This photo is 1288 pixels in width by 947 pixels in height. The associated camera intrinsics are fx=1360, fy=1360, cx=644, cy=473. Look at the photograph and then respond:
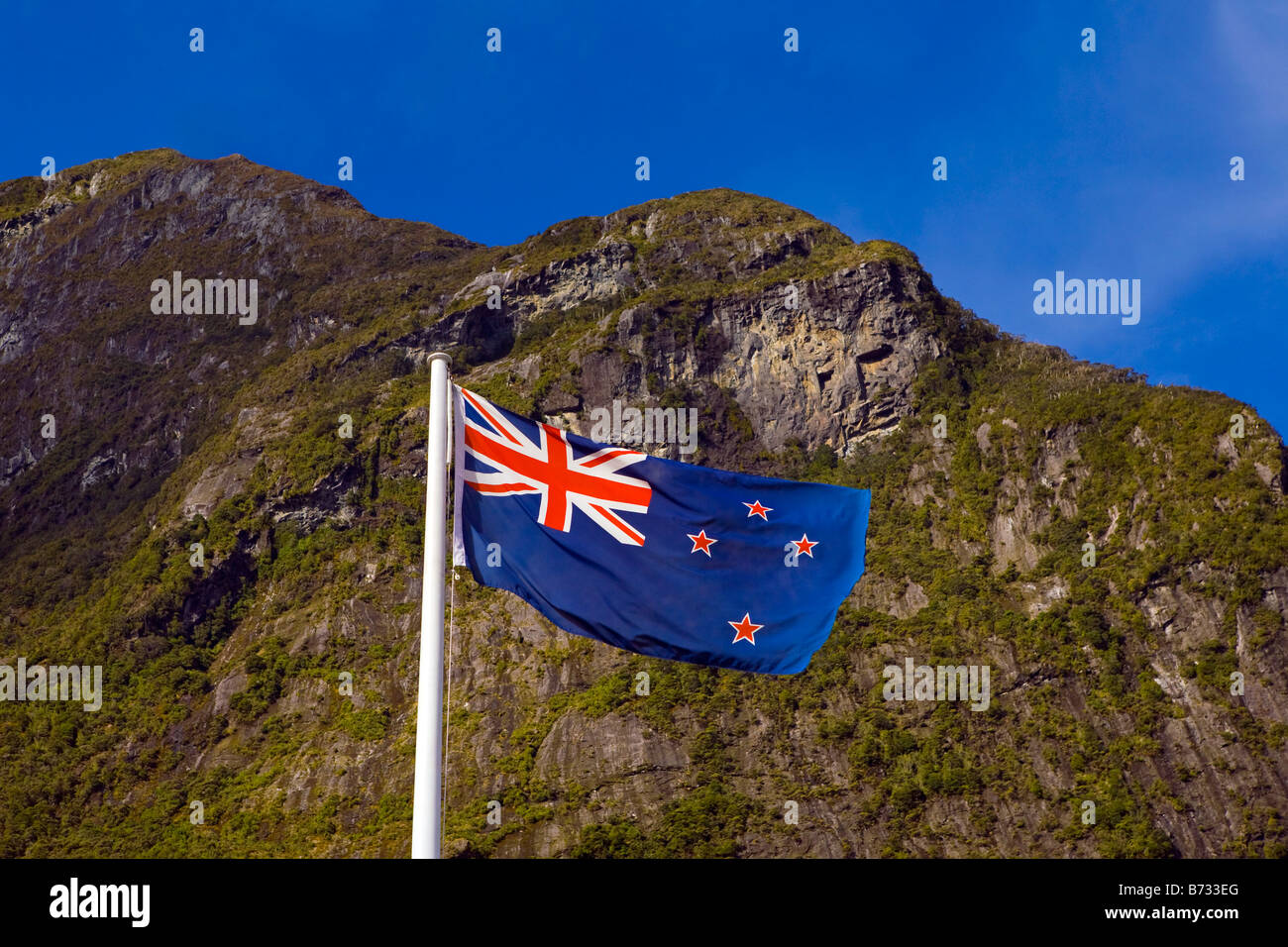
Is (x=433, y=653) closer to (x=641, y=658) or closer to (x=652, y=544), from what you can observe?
(x=652, y=544)

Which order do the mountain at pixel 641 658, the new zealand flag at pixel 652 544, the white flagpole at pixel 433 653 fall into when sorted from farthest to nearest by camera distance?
1. the mountain at pixel 641 658
2. the new zealand flag at pixel 652 544
3. the white flagpole at pixel 433 653

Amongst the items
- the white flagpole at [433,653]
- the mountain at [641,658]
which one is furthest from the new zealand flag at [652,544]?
the mountain at [641,658]

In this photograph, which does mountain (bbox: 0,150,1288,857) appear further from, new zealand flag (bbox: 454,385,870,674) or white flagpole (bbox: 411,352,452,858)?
white flagpole (bbox: 411,352,452,858)

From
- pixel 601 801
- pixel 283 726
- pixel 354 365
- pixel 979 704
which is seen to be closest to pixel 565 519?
pixel 601 801

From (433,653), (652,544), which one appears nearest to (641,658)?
(652,544)

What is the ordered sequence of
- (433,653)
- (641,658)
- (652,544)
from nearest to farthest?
(433,653) < (652,544) < (641,658)

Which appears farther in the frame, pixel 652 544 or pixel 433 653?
pixel 652 544

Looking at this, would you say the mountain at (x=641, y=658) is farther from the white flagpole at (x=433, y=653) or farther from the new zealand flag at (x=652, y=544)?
the white flagpole at (x=433, y=653)
